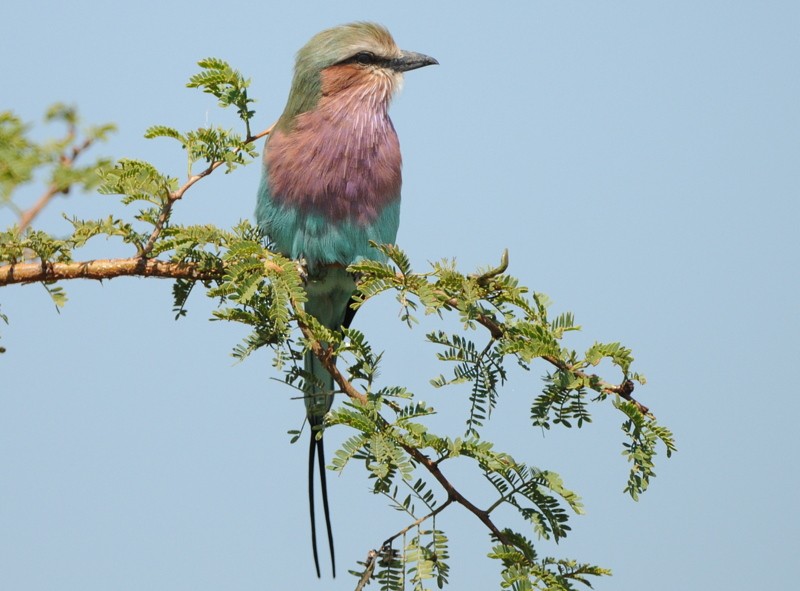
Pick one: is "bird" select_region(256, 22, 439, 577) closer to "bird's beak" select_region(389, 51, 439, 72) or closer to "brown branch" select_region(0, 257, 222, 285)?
"bird's beak" select_region(389, 51, 439, 72)

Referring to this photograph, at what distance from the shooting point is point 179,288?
9.00ft

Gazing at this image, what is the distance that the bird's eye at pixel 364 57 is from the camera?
3.85 metres

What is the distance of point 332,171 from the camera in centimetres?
359

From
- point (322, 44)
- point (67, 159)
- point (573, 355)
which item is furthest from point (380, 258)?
point (67, 159)

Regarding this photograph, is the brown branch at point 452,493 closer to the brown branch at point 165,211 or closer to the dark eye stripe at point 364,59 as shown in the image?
the brown branch at point 165,211

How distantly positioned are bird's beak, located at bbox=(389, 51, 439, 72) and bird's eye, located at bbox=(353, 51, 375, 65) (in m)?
0.11

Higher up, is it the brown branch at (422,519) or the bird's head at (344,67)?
the bird's head at (344,67)

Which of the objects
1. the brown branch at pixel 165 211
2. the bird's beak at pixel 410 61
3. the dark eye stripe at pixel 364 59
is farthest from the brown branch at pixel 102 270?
the bird's beak at pixel 410 61

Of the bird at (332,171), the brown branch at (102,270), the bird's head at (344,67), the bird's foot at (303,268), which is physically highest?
the bird's head at (344,67)

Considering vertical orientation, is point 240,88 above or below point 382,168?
below

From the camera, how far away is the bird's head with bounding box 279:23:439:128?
3.76 m

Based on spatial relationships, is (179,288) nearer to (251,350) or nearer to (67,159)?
(251,350)

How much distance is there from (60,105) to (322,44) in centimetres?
230

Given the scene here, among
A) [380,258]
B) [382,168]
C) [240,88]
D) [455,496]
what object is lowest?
[455,496]
